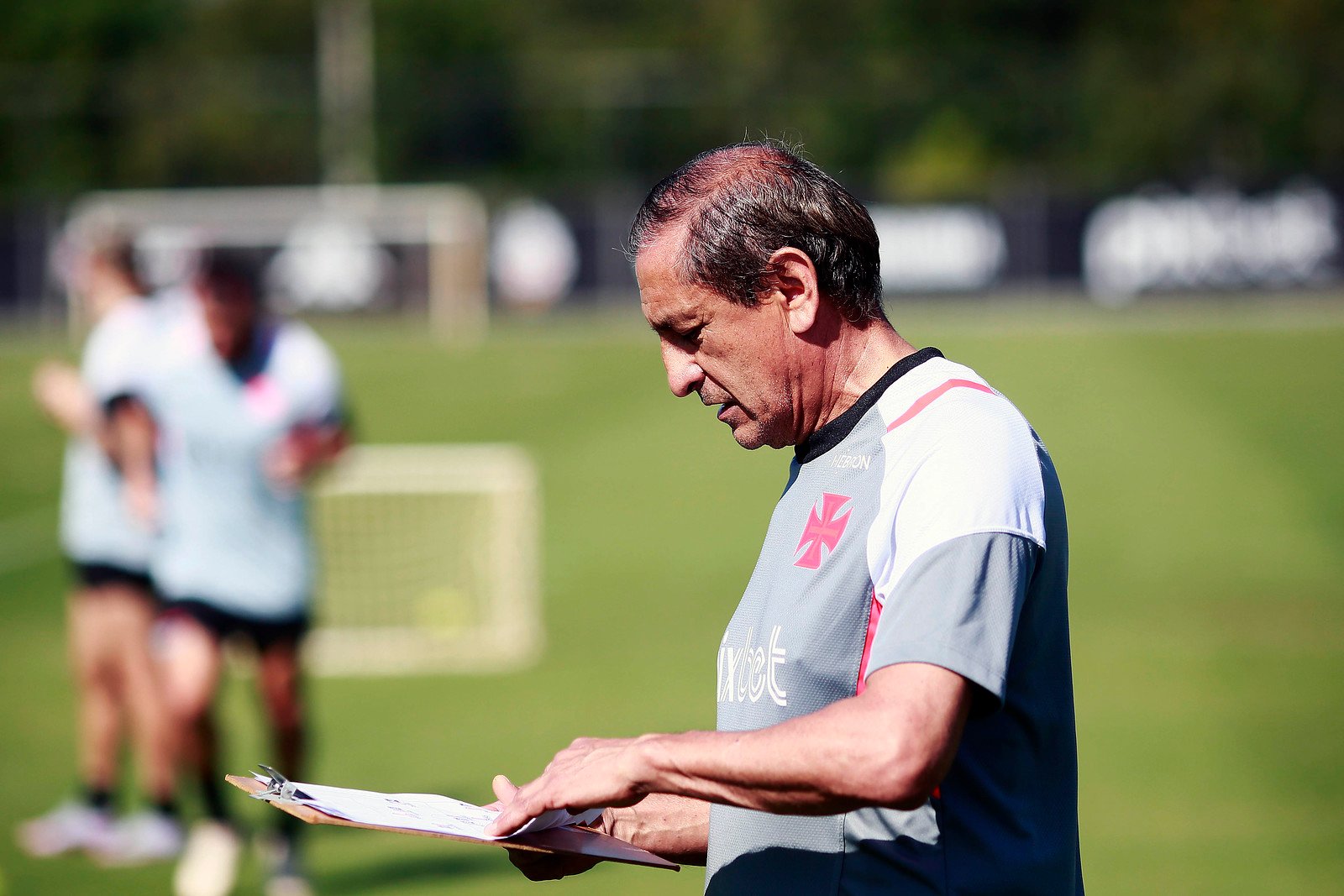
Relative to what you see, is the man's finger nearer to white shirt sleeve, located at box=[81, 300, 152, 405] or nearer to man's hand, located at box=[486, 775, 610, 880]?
man's hand, located at box=[486, 775, 610, 880]

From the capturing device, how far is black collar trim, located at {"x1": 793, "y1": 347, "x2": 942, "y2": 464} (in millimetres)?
2303

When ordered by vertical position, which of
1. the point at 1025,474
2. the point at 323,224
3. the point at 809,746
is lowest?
the point at 809,746

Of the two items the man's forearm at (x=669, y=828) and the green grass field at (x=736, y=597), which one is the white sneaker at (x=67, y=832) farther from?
the man's forearm at (x=669, y=828)

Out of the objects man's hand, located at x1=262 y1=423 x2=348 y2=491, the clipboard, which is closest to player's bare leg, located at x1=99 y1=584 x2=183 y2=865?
man's hand, located at x1=262 y1=423 x2=348 y2=491

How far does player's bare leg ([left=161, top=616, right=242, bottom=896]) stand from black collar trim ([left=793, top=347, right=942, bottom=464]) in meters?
4.42

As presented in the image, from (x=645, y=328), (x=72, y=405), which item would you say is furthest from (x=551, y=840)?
(x=645, y=328)

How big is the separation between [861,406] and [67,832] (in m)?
5.69

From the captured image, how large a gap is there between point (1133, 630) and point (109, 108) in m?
36.4

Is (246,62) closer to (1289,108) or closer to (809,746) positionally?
(1289,108)

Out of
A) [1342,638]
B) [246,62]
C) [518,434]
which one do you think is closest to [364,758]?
[1342,638]

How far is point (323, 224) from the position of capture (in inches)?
1177

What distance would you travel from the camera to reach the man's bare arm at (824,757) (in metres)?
1.87

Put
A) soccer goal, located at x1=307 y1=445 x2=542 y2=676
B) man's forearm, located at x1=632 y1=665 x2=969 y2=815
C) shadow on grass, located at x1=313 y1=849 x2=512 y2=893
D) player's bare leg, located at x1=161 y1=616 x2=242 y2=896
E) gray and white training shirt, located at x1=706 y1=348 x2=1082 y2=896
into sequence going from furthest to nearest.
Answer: soccer goal, located at x1=307 y1=445 x2=542 y2=676 → shadow on grass, located at x1=313 y1=849 x2=512 y2=893 → player's bare leg, located at x1=161 y1=616 x2=242 y2=896 → gray and white training shirt, located at x1=706 y1=348 x2=1082 y2=896 → man's forearm, located at x1=632 y1=665 x2=969 y2=815

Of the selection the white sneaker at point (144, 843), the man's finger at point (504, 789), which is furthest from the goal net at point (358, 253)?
the man's finger at point (504, 789)
